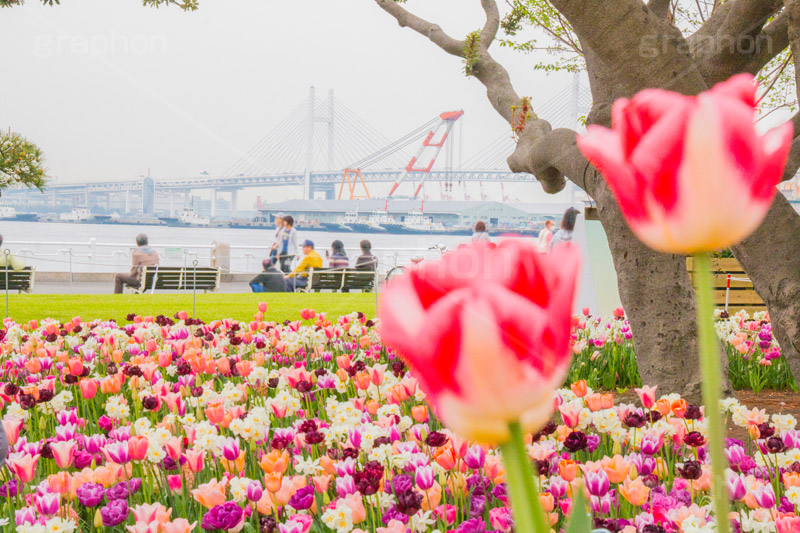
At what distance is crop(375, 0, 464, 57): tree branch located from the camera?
448 centimetres

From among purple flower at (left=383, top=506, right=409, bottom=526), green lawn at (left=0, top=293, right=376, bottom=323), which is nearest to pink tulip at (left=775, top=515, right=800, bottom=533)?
purple flower at (left=383, top=506, right=409, bottom=526)

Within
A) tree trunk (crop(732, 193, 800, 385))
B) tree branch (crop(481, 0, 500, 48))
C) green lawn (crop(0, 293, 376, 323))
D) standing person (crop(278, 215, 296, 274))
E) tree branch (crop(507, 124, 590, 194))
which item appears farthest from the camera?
standing person (crop(278, 215, 296, 274))

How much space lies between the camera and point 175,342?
3.78 meters

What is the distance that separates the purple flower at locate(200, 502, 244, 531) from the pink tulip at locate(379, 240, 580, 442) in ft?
3.40

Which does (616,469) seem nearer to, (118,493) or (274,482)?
(274,482)

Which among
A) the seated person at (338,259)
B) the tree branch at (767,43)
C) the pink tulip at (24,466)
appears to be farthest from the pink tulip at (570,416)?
the seated person at (338,259)

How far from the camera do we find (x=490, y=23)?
16.3ft

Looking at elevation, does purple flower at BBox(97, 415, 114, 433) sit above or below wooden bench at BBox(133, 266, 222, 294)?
below

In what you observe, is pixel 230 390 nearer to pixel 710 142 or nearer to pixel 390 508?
pixel 390 508

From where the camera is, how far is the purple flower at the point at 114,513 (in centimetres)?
139

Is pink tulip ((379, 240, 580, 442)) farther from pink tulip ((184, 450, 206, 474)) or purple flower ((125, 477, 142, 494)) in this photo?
purple flower ((125, 477, 142, 494))

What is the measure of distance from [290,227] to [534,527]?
1102cm

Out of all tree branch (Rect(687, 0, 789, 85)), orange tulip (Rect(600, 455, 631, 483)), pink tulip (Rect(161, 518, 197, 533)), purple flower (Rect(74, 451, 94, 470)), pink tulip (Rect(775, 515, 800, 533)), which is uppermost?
tree branch (Rect(687, 0, 789, 85))

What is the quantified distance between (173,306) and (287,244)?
3.23 meters
